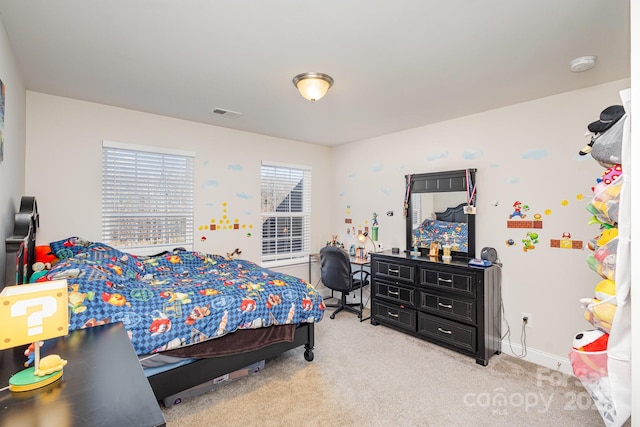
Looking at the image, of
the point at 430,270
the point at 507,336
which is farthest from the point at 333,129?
the point at 507,336

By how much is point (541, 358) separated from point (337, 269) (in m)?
2.26

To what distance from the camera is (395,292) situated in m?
3.64

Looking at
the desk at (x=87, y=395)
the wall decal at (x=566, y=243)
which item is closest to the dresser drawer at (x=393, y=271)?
the wall decal at (x=566, y=243)

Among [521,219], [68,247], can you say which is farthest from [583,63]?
[68,247]

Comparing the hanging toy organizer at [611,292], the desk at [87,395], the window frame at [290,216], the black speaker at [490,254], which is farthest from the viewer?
the window frame at [290,216]

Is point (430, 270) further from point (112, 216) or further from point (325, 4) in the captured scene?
point (112, 216)

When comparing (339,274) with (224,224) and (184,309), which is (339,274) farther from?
(184,309)

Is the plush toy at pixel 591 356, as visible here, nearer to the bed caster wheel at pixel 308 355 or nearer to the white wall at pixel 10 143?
the bed caster wheel at pixel 308 355

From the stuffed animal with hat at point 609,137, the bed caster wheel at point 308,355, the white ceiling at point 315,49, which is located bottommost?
the bed caster wheel at point 308,355

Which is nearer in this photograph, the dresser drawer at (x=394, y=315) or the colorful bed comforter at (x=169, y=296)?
the colorful bed comforter at (x=169, y=296)

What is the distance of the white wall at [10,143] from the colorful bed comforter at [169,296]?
450 millimetres

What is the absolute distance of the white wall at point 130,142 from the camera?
9.54 ft

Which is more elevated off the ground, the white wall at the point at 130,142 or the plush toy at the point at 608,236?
the white wall at the point at 130,142

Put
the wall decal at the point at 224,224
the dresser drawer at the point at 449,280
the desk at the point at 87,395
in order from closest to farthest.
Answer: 1. the desk at the point at 87,395
2. the dresser drawer at the point at 449,280
3. the wall decal at the point at 224,224
